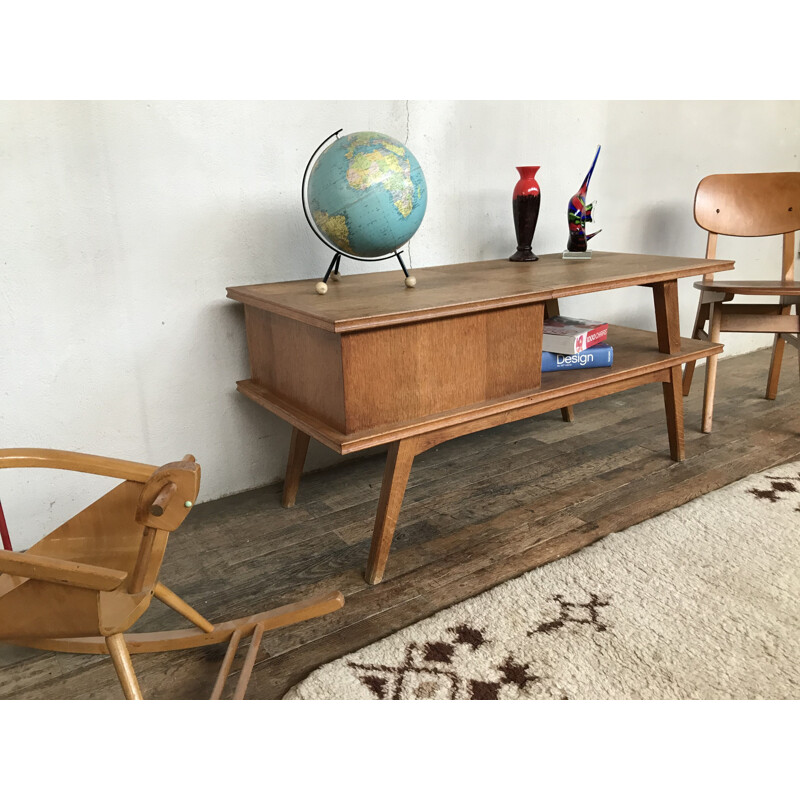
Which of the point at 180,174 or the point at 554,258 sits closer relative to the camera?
the point at 180,174

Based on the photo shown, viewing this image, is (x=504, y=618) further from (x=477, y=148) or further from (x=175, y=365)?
(x=477, y=148)

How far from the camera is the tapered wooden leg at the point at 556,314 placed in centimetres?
261

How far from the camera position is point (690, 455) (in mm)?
2367

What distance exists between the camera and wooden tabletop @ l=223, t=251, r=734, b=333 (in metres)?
1.52

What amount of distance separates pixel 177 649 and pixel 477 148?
2.01 m

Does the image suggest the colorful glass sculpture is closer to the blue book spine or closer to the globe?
the blue book spine

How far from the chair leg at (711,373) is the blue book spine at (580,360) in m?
0.75

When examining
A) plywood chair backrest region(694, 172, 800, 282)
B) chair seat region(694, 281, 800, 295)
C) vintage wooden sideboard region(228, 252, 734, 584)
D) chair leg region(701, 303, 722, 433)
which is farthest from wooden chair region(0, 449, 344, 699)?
plywood chair backrest region(694, 172, 800, 282)

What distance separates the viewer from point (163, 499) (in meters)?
0.99

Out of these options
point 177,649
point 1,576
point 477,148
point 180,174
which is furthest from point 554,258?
point 1,576

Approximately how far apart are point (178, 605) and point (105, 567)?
0.74ft

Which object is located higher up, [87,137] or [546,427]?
[87,137]

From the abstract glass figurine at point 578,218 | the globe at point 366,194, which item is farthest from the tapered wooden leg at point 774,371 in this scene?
the globe at point 366,194

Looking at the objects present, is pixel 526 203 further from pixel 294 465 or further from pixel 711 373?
pixel 294 465
